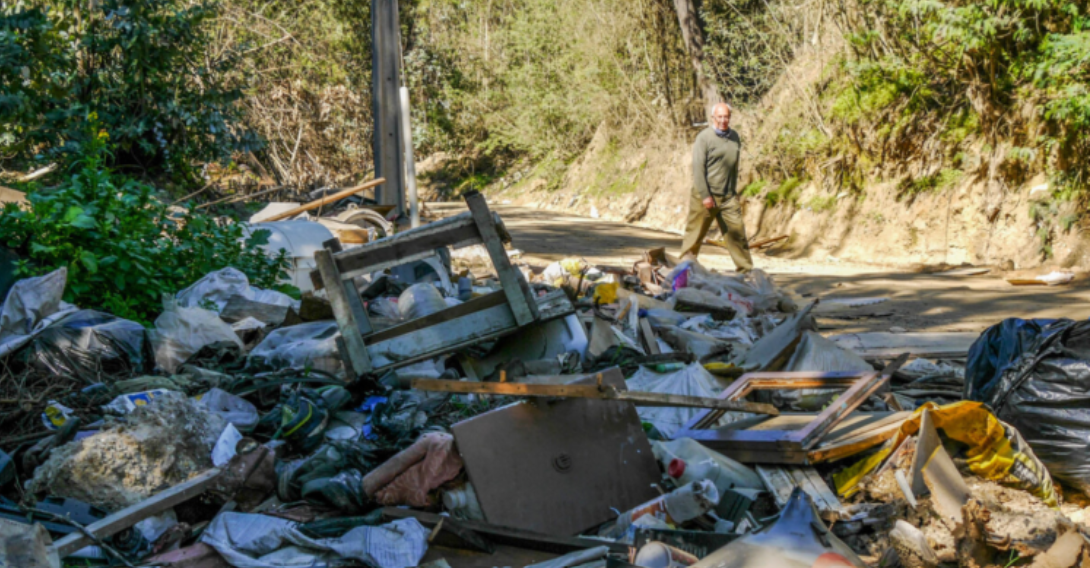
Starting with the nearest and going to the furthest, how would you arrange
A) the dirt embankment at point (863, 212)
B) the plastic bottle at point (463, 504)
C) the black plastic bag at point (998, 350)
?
the plastic bottle at point (463, 504) < the black plastic bag at point (998, 350) < the dirt embankment at point (863, 212)

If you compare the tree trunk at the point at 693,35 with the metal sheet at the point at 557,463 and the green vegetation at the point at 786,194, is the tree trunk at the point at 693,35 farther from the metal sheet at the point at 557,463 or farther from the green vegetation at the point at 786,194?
the metal sheet at the point at 557,463

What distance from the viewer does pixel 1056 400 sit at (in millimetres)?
3617

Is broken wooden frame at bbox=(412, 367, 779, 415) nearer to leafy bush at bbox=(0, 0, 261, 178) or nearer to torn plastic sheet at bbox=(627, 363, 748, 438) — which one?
torn plastic sheet at bbox=(627, 363, 748, 438)

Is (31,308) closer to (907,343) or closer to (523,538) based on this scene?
(523,538)

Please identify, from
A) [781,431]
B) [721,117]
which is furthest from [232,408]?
[721,117]

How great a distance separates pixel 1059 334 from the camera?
371 centimetres

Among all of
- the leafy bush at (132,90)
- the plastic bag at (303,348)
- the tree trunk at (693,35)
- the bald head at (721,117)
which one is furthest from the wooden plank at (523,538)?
the tree trunk at (693,35)

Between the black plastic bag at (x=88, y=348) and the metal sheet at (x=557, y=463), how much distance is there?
236 cm

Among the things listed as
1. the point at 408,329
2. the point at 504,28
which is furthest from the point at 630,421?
the point at 504,28

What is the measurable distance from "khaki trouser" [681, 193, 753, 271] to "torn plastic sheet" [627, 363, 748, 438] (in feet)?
15.9

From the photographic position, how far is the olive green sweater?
9289 millimetres

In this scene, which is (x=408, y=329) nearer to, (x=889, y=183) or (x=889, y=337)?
(x=889, y=337)

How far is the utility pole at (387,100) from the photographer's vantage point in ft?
35.4

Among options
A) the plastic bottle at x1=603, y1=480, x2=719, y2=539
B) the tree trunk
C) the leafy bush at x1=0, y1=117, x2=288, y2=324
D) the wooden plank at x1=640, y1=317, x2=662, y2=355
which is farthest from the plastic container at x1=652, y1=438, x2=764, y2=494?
the tree trunk
